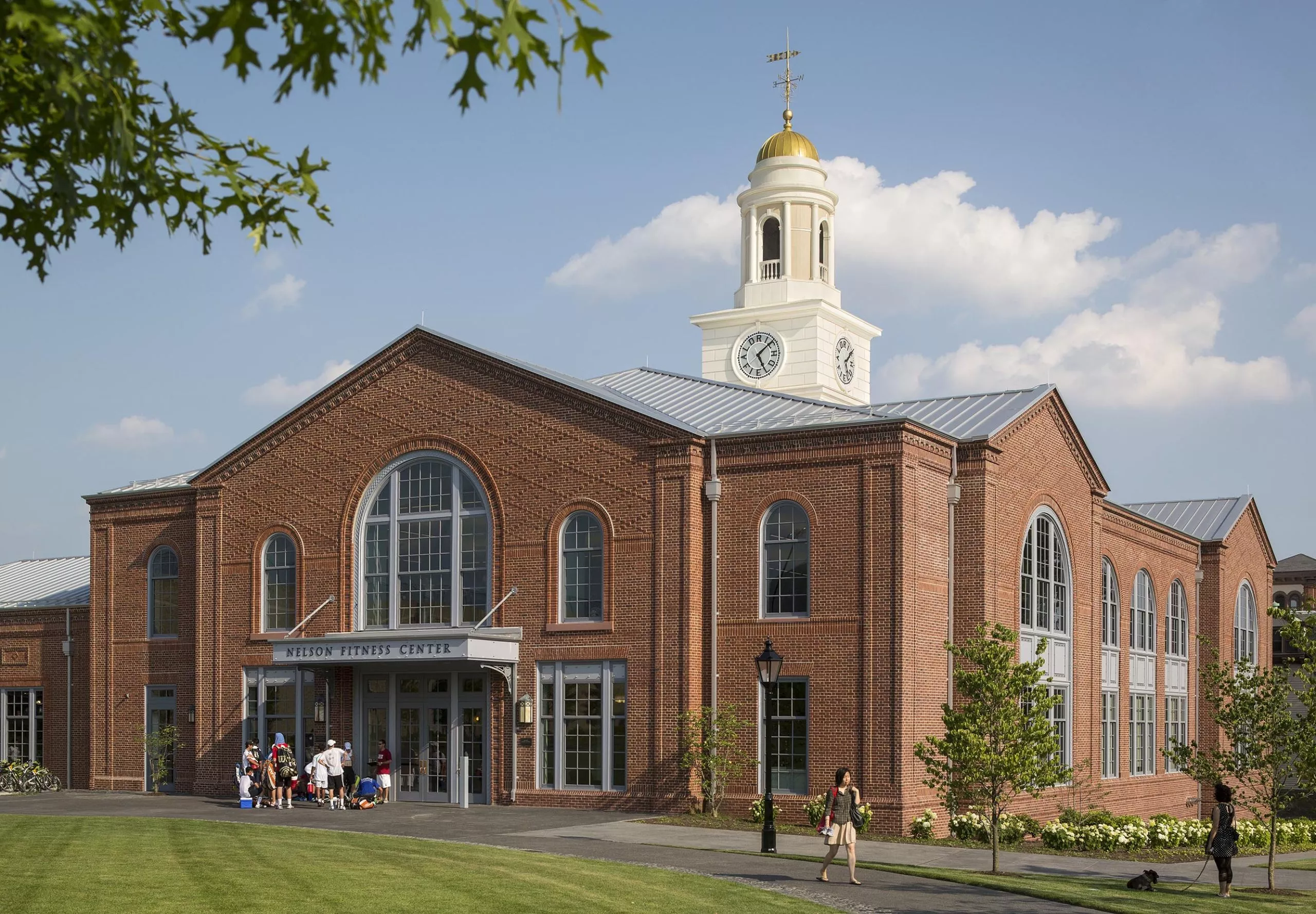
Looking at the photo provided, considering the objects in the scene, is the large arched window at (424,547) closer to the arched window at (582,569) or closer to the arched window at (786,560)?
the arched window at (582,569)

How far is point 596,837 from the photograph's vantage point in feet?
87.2

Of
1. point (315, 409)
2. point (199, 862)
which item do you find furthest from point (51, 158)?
point (315, 409)

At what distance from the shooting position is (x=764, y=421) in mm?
32250

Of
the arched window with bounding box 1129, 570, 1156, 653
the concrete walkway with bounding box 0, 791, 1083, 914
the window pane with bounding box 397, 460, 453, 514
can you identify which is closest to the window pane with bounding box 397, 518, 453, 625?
the window pane with bounding box 397, 460, 453, 514

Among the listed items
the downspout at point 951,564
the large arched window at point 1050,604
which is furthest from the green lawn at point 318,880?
the large arched window at point 1050,604

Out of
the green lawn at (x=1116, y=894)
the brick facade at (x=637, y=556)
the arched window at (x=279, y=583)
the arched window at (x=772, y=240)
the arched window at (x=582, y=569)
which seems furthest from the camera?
the arched window at (x=772, y=240)

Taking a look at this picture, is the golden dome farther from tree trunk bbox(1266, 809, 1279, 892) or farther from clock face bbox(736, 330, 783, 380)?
tree trunk bbox(1266, 809, 1279, 892)

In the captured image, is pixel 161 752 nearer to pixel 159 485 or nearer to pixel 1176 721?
pixel 159 485

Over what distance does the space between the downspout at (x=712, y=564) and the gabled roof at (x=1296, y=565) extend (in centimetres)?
4348

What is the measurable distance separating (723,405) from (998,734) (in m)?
13.3

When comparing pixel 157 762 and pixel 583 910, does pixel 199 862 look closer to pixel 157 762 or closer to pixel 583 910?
pixel 583 910

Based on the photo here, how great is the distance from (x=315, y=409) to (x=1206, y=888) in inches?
905

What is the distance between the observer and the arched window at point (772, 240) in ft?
167

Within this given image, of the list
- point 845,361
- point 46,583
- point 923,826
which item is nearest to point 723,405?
point 923,826
